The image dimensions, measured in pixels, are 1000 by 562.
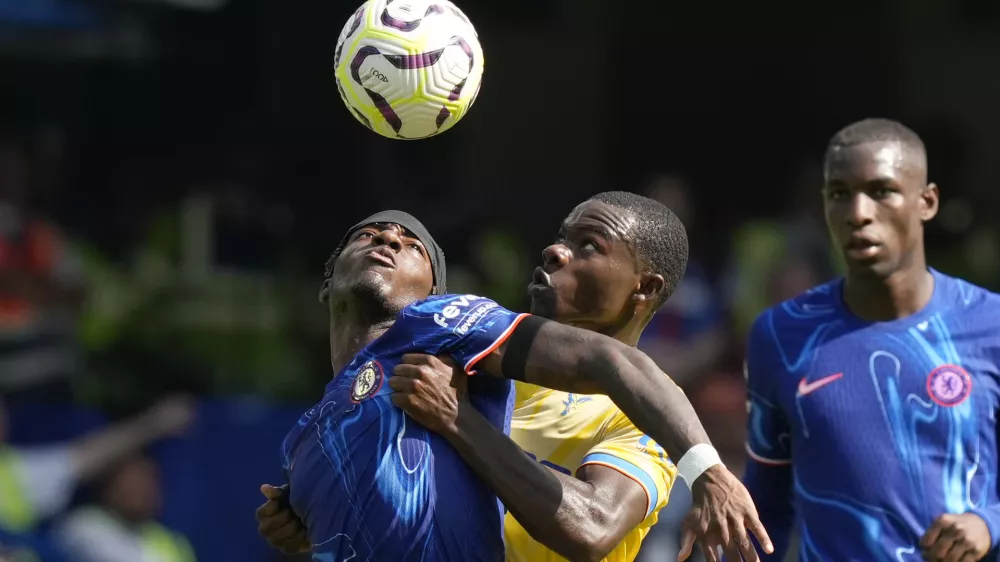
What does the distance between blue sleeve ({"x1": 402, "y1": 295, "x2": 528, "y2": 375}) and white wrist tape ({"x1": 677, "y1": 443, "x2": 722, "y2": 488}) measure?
0.63 meters

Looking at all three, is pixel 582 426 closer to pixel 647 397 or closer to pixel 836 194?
pixel 647 397

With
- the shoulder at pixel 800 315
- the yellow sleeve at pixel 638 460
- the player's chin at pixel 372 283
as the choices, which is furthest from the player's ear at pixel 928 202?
the player's chin at pixel 372 283

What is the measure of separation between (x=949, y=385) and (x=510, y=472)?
1878mm

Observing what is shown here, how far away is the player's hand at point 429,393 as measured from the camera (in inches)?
158

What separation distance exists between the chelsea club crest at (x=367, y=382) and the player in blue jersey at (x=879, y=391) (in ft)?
5.76

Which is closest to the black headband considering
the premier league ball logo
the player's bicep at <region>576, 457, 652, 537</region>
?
the player's bicep at <region>576, 457, 652, 537</region>

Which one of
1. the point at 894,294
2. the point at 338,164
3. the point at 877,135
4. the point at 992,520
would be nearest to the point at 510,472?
the point at 992,520

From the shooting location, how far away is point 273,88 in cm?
1310

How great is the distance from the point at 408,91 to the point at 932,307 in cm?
196

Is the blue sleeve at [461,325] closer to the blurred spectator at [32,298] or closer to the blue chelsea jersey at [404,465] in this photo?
the blue chelsea jersey at [404,465]

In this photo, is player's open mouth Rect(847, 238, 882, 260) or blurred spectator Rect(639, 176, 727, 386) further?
Answer: blurred spectator Rect(639, 176, 727, 386)

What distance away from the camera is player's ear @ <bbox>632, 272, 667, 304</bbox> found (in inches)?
186

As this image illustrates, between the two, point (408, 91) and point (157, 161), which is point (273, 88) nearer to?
point (157, 161)

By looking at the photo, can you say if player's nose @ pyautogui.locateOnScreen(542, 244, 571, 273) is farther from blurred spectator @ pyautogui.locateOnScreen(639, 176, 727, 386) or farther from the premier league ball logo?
blurred spectator @ pyautogui.locateOnScreen(639, 176, 727, 386)
